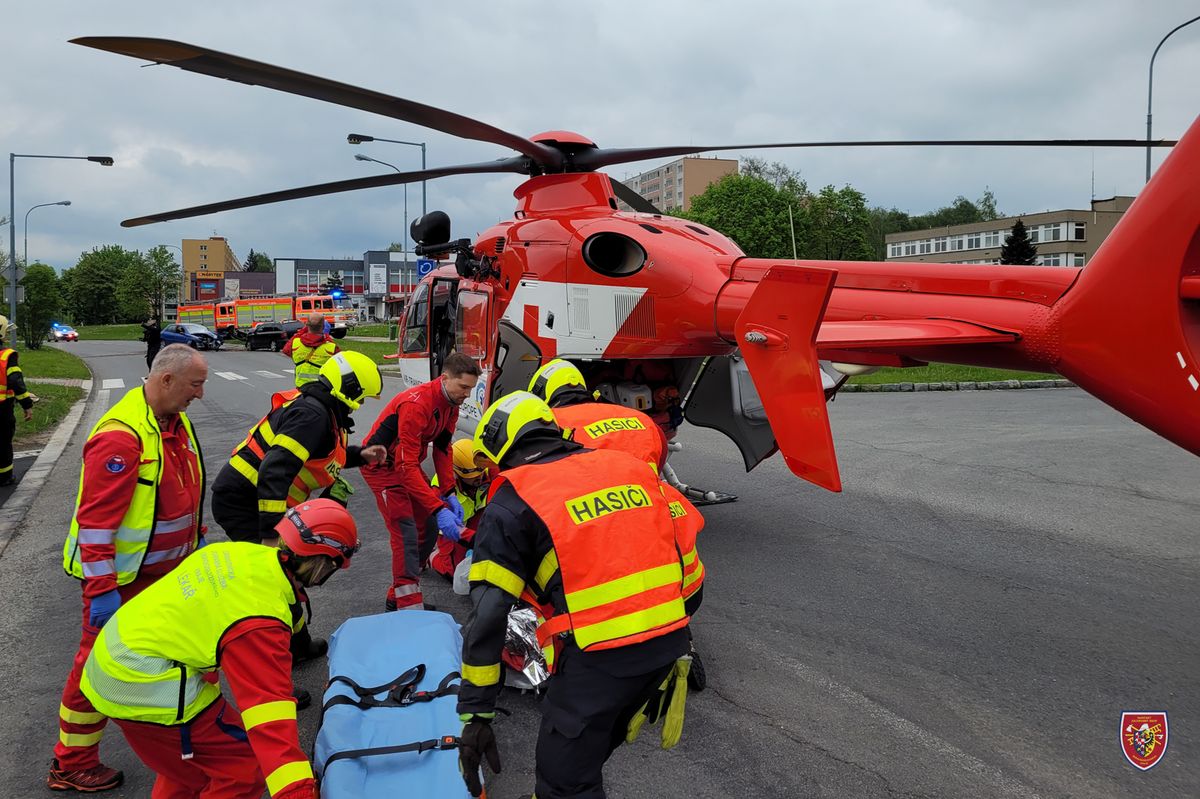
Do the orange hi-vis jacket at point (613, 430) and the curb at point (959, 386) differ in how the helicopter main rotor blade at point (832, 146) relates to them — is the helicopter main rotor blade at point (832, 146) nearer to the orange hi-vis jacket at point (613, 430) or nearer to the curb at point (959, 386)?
the orange hi-vis jacket at point (613, 430)

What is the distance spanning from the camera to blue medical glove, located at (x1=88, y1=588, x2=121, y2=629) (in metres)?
3.15

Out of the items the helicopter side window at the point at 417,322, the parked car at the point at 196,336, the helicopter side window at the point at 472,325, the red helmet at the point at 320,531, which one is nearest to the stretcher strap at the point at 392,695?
the red helmet at the point at 320,531

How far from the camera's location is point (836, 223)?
180 ft

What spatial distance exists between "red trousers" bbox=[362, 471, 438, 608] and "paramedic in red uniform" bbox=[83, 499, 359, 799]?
2.36 meters

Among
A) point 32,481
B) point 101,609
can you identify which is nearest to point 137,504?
point 101,609

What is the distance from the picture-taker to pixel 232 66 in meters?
4.04

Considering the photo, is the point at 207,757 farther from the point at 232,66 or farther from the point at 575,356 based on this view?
the point at 575,356

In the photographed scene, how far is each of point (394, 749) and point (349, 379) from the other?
221 cm

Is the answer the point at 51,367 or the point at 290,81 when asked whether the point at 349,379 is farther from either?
the point at 51,367

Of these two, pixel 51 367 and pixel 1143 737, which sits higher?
pixel 51 367

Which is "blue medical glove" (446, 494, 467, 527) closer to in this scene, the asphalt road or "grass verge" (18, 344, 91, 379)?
the asphalt road

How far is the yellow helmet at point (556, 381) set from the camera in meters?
4.91

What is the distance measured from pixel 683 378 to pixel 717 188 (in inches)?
1875

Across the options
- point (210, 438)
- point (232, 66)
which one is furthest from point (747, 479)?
point (210, 438)
